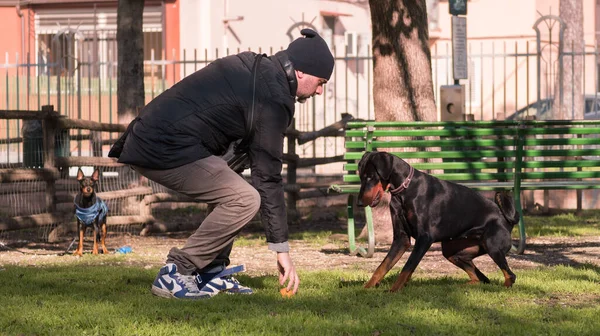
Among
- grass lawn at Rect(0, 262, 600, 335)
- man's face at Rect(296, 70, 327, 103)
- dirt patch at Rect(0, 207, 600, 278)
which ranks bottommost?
dirt patch at Rect(0, 207, 600, 278)

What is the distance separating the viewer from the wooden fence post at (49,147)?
1151 centimetres

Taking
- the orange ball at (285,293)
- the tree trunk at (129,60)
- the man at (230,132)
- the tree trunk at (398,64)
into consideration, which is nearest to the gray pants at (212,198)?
the man at (230,132)

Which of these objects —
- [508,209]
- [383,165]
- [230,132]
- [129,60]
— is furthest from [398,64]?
[230,132]

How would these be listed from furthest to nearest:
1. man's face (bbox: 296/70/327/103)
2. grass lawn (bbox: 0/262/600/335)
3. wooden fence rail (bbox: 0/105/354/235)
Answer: wooden fence rail (bbox: 0/105/354/235)
man's face (bbox: 296/70/327/103)
grass lawn (bbox: 0/262/600/335)

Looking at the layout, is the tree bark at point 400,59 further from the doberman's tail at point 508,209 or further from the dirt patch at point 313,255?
the doberman's tail at point 508,209

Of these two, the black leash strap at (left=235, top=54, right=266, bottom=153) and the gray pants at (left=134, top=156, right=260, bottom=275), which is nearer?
the black leash strap at (left=235, top=54, right=266, bottom=153)

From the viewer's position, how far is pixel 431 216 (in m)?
7.18

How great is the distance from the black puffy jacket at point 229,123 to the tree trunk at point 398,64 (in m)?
4.96

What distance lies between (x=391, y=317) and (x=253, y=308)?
804 millimetres

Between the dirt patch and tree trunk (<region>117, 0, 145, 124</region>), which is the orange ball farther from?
tree trunk (<region>117, 0, 145, 124</region>)

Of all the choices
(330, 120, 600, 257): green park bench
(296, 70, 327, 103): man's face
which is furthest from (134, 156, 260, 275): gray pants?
(330, 120, 600, 257): green park bench

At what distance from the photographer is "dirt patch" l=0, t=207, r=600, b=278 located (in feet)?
28.7

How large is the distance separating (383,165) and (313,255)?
2.73m

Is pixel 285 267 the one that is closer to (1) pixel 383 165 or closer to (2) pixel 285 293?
(2) pixel 285 293
